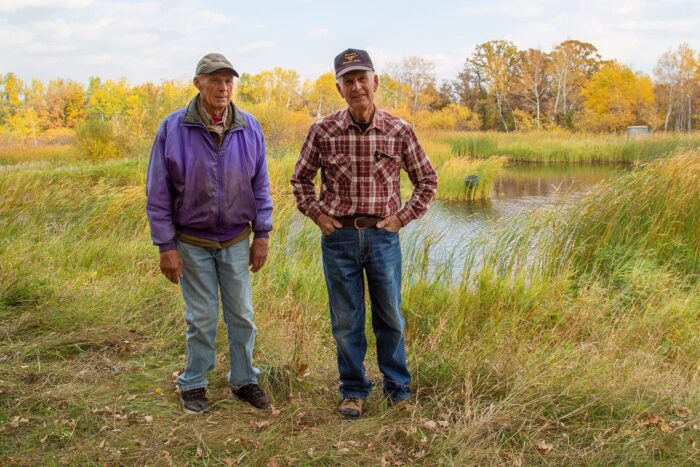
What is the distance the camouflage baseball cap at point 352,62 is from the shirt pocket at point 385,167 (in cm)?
37

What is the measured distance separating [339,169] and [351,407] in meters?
1.08

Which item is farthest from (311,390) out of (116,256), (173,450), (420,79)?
(420,79)

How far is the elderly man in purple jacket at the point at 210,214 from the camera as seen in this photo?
2.80 m

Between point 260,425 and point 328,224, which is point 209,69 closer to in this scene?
point 328,224

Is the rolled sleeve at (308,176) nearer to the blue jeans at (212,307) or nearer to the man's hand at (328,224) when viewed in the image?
the man's hand at (328,224)

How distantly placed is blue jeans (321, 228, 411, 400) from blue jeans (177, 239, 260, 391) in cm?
42

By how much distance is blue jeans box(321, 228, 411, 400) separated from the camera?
2.78m

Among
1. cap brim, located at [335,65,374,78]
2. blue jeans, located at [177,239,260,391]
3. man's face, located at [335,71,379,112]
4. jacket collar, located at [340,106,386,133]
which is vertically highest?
cap brim, located at [335,65,374,78]

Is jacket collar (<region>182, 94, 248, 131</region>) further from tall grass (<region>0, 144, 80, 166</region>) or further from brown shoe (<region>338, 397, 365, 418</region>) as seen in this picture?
tall grass (<region>0, 144, 80, 166</region>)

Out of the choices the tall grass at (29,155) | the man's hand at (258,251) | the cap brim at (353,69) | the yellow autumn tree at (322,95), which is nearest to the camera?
the cap brim at (353,69)

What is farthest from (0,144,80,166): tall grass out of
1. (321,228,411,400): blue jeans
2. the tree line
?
(321,228,411,400): blue jeans

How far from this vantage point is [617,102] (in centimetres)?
4166

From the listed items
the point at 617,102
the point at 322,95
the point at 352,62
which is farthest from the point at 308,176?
the point at 322,95

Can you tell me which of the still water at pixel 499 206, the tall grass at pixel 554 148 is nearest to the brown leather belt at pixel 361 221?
the still water at pixel 499 206
